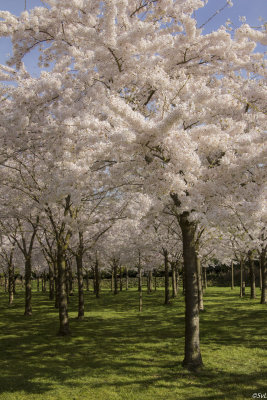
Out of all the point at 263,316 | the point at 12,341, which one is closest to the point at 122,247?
the point at 263,316

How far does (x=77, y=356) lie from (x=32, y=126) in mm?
8665

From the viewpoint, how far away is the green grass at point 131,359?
9138mm

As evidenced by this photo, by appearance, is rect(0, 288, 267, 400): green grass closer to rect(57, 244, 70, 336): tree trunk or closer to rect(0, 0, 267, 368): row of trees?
rect(57, 244, 70, 336): tree trunk

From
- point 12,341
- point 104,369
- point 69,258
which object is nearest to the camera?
point 104,369

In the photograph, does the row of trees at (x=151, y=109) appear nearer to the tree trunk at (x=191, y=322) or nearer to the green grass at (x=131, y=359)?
the tree trunk at (x=191, y=322)

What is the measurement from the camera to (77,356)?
42.4 ft

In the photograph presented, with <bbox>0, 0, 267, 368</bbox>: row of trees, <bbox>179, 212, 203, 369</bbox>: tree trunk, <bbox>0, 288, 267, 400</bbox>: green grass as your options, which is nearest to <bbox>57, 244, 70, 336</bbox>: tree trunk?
<bbox>0, 288, 267, 400</bbox>: green grass

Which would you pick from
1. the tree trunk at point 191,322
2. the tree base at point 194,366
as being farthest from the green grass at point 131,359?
the tree trunk at point 191,322

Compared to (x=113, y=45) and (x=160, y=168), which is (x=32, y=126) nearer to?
(x=113, y=45)

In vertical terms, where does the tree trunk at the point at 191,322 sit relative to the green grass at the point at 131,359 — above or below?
above

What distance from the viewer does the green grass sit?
9.14m

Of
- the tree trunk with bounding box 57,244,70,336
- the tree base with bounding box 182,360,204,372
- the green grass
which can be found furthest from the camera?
the tree trunk with bounding box 57,244,70,336

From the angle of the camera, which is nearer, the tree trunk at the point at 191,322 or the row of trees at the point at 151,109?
the row of trees at the point at 151,109

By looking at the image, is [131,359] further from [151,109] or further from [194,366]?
[151,109]
